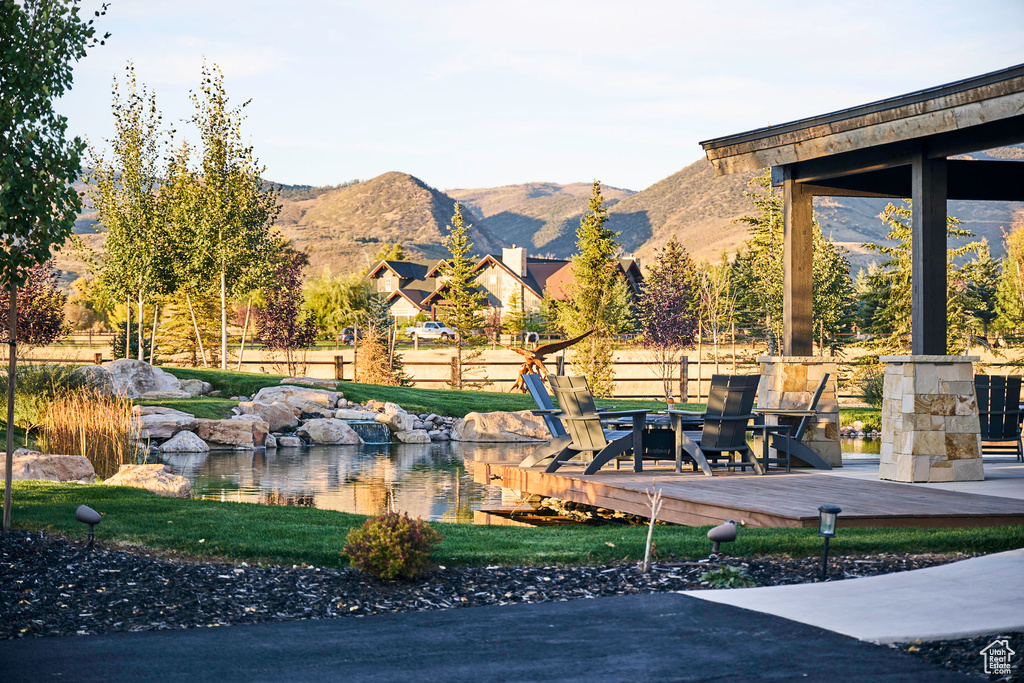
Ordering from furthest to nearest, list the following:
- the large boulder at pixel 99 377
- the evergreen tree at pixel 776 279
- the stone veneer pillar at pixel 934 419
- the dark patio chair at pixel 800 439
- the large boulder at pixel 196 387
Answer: the evergreen tree at pixel 776 279
the large boulder at pixel 196 387
the large boulder at pixel 99 377
the dark patio chair at pixel 800 439
the stone veneer pillar at pixel 934 419

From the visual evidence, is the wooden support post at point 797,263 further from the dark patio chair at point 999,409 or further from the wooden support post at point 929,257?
the dark patio chair at point 999,409

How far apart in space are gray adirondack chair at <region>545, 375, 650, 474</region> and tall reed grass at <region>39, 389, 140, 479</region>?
16.6 feet

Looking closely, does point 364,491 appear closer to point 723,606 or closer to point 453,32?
point 723,606

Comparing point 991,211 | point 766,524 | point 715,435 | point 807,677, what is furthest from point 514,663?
point 991,211

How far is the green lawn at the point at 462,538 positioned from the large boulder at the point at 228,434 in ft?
26.2

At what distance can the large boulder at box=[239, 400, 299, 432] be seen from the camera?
16.4 meters

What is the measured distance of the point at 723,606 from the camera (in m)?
4.34

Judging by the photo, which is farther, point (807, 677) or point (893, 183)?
point (893, 183)

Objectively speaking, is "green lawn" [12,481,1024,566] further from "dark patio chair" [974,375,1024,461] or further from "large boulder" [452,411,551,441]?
"large boulder" [452,411,551,441]

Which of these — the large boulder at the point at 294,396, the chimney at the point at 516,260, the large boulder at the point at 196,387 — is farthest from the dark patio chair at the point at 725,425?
the chimney at the point at 516,260

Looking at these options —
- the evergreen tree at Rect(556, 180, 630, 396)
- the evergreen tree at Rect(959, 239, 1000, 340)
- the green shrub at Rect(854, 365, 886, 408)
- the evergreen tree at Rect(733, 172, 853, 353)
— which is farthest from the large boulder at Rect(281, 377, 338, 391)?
the evergreen tree at Rect(959, 239, 1000, 340)

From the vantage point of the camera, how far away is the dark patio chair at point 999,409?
32.4ft

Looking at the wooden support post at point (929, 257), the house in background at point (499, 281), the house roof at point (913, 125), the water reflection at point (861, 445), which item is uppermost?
the house in background at point (499, 281)

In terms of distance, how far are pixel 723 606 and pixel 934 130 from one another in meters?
5.10
